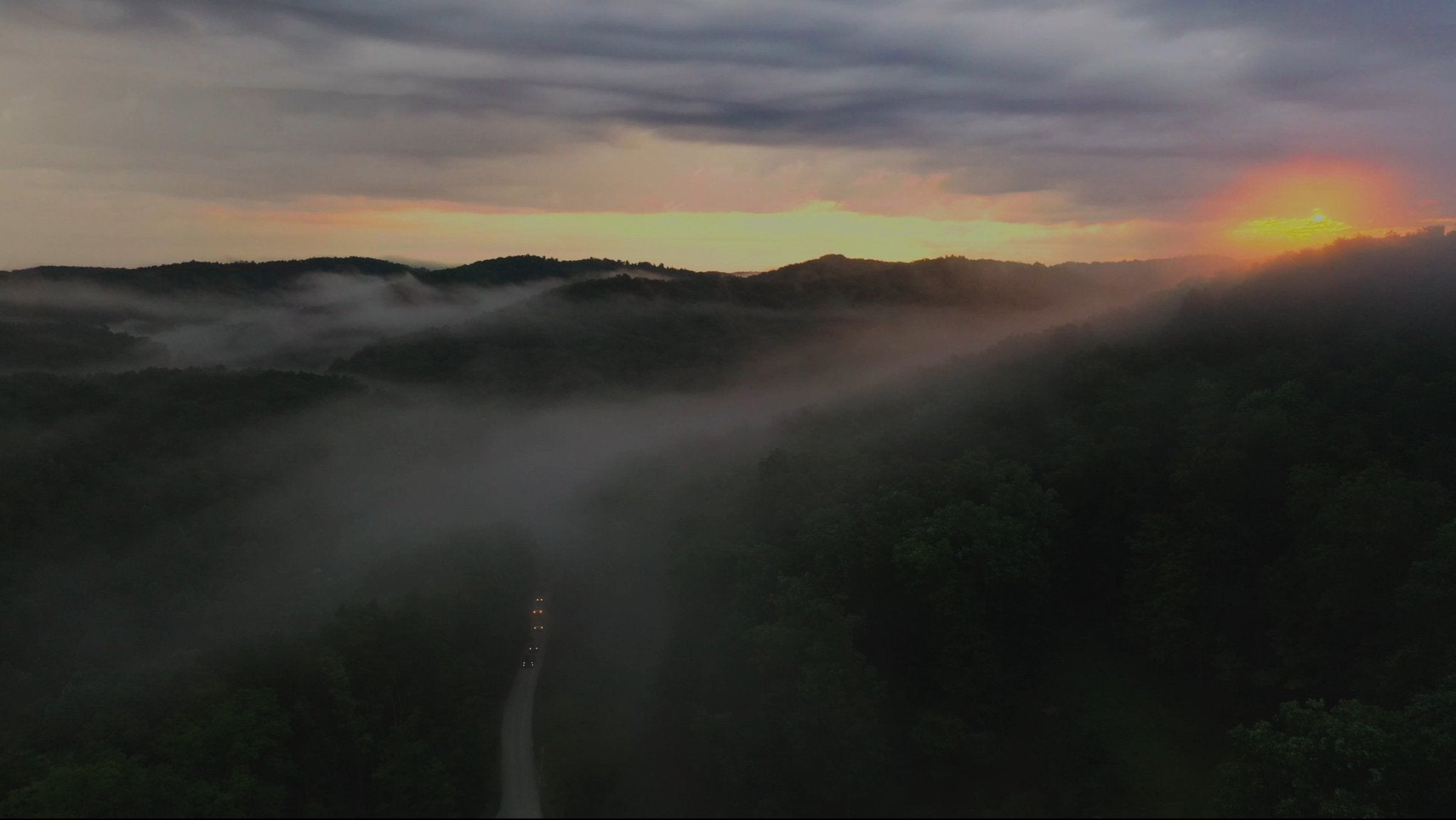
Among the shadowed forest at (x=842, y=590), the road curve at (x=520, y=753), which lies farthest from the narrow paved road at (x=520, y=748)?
the shadowed forest at (x=842, y=590)

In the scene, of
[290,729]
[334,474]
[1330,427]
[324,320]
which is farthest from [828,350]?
[324,320]

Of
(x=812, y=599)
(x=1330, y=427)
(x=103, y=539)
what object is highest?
(x=1330, y=427)

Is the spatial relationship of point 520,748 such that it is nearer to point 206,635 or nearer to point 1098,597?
point 206,635

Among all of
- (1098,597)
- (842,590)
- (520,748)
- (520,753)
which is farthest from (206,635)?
(1098,597)

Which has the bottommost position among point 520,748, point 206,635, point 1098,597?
point 206,635

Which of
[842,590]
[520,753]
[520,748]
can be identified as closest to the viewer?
[520,753]

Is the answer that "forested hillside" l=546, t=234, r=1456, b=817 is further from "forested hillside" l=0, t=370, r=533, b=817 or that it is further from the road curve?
"forested hillside" l=0, t=370, r=533, b=817

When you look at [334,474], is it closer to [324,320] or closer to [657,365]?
[657,365]
